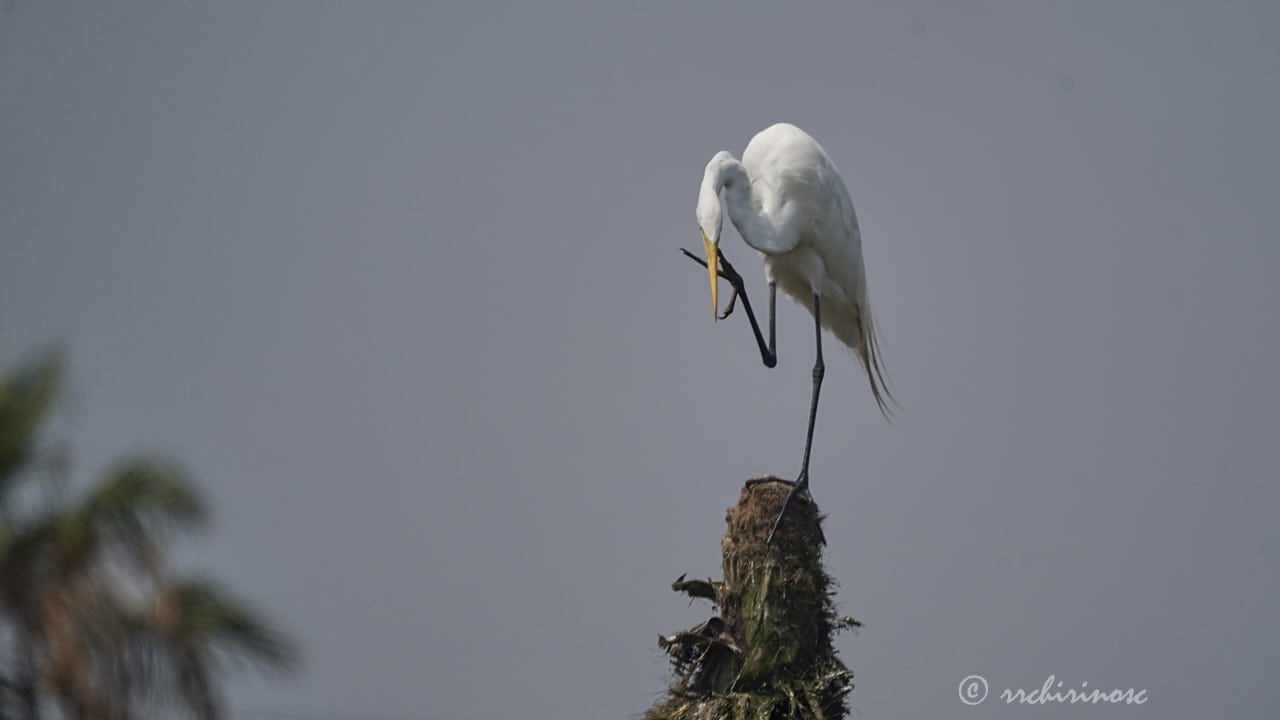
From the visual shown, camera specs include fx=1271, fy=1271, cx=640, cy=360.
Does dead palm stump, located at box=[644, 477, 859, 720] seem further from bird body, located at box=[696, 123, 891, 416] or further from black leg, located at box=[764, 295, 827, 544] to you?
bird body, located at box=[696, 123, 891, 416]

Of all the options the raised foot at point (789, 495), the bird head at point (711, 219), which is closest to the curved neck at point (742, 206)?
the bird head at point (711, 219)

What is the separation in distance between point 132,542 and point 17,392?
73 cm

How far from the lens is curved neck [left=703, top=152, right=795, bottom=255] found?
11234 mm

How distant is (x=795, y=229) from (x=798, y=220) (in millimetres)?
92

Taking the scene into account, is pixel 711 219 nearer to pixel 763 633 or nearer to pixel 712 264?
pixel 712 264

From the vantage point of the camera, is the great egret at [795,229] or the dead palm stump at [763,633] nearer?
the dead palm stump at [763,633]

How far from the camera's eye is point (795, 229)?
11.9 m

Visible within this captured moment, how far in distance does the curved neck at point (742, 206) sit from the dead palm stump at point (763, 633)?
308 cm

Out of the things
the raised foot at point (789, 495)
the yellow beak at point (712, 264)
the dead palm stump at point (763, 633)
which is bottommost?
the dead palm stump at point (763, 633)

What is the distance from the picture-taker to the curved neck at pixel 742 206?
442 inches

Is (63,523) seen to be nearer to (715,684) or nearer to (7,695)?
(7,695)

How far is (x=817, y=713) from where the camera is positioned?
8266 millimetres

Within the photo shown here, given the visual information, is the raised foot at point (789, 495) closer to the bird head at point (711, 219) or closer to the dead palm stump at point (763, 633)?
the dead palm stump at point (763, 633)

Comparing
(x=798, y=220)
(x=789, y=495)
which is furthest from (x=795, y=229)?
(x=789, y=495)
